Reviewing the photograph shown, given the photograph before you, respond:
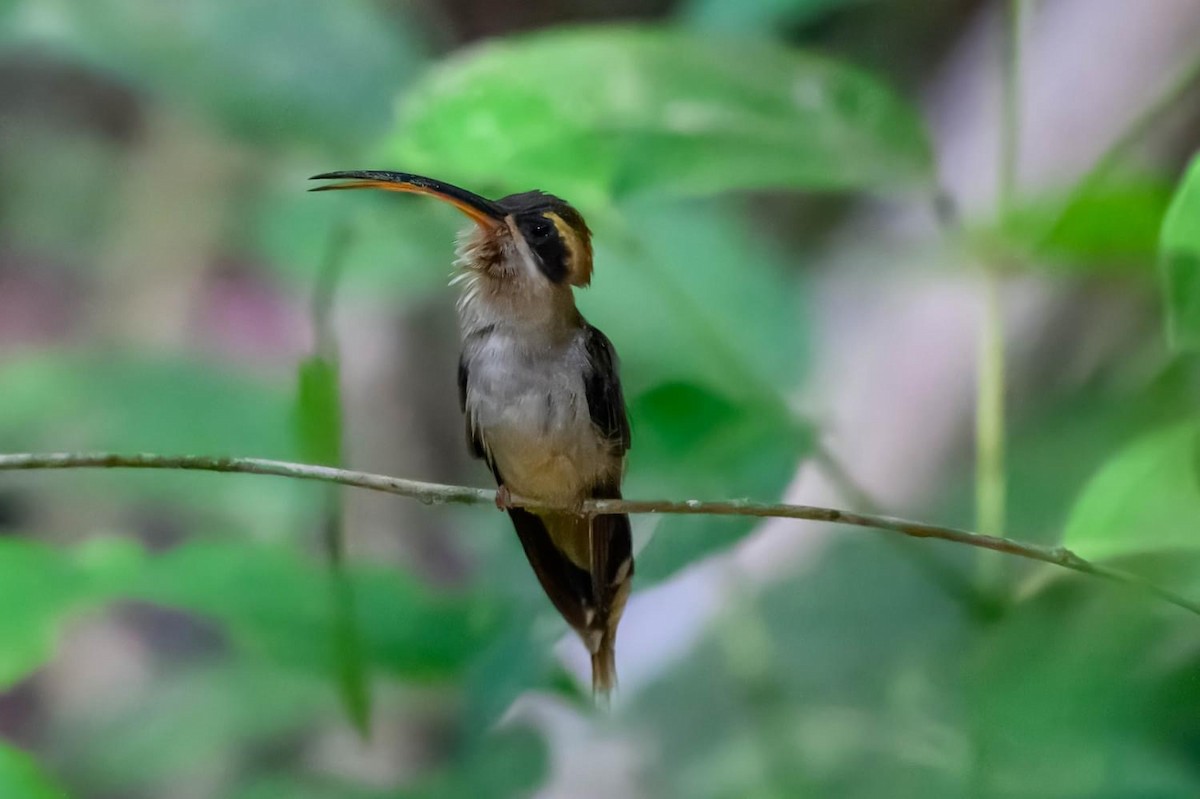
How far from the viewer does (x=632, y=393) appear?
35.0 inches

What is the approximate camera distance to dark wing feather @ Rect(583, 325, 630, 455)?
0.78 metres

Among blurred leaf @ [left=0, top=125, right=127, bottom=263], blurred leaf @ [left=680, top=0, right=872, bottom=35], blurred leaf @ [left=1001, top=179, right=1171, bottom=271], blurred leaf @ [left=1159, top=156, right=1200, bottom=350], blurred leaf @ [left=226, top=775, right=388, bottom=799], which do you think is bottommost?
blurred leaf @ [left=226, top=775, right=388, bottom=799]

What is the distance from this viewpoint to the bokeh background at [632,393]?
890mm

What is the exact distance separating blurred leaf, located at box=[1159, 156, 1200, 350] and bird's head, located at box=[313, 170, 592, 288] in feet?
1.16

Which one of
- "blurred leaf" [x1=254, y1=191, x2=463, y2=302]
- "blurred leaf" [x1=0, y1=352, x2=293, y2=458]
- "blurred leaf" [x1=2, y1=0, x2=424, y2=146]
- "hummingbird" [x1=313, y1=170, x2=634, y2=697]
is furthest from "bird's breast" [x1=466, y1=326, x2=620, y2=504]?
"blurred leaf" [x1=2, y1=0, x2=424, y2=146]

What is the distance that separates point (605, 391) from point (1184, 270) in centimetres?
36

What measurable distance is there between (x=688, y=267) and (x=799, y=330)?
0.14 metres

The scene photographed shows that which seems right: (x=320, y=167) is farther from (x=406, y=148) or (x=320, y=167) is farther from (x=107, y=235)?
(x=107, y=235)

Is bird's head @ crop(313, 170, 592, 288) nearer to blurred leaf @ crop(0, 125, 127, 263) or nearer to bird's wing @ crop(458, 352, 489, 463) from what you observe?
bird's wing @ crop(458, 352, 489, 463)

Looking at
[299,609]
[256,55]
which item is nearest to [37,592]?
[299,609]

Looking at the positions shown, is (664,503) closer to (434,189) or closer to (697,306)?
(434,189)

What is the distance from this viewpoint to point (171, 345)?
192 cm

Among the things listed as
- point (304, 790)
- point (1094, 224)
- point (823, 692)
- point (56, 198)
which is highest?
point (56, 198)

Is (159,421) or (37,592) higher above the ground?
(159,421)
